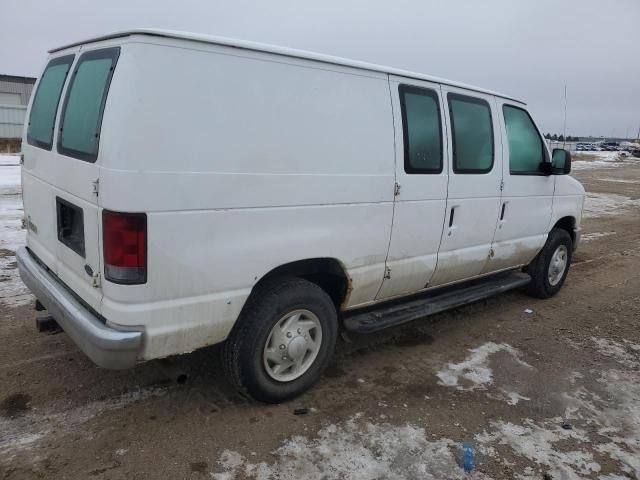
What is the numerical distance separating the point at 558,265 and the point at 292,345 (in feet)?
13.5

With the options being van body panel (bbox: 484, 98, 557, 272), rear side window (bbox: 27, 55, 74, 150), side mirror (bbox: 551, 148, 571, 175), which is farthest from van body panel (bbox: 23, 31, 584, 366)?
side mirror (bbox: 551, 148, 571, 175)

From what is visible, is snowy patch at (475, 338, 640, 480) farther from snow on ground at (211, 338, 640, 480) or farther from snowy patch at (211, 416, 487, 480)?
snowy patch at (211, 416, 487, 480)

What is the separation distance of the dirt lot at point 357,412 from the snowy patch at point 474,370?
17mm

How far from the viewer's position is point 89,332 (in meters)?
2.80

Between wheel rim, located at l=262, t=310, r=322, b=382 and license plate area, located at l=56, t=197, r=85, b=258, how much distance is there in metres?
1.28

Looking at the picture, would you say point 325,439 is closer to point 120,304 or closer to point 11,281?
point 120,304

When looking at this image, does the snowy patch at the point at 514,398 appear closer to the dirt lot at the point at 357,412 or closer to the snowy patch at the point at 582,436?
the dirt lot at the point at 357,412

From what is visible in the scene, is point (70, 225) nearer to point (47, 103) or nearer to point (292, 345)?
point (47, 103)

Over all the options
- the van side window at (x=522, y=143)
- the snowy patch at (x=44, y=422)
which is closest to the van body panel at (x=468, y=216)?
the van side window at (x=522, y=143)

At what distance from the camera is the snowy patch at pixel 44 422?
9.70 ft

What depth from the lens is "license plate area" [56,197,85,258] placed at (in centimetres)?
302

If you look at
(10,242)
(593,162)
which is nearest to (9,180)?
(10,242)

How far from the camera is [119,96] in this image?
2621 mm

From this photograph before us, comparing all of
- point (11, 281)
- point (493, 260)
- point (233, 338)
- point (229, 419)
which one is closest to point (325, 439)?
point (229, 419)
